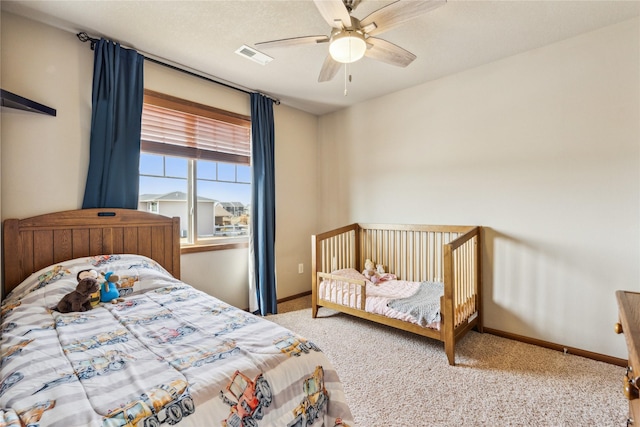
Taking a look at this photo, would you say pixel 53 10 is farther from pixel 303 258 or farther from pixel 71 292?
pixel 303 258

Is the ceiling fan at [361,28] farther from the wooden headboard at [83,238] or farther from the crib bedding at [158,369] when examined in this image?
the wooden headboard at [83,238]

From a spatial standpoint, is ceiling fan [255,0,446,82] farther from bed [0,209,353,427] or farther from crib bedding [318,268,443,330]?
crib bedding [318,268,443,330]

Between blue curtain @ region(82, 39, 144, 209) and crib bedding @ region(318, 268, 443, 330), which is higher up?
blue curtain @ region(82, 39, 144, 209)

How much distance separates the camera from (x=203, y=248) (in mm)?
2885

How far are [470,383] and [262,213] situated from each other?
2332 millimetres

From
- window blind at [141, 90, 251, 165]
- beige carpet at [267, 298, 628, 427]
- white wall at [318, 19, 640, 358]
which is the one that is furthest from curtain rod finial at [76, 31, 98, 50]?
beige carpet at [267, 298, 628, 427]

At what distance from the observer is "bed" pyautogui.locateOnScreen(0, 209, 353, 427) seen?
2.78 feet

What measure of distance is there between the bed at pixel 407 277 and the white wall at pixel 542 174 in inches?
7.3

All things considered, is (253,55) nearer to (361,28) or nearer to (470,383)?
(361,28)

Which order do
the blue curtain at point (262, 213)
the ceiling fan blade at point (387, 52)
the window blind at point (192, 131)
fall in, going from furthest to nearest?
the blue curtain at point (262, 213), the window blind at point (192, 131), the ceiling fan blade at point (387, 52)

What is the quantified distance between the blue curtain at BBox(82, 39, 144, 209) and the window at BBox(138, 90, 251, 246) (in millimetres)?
194

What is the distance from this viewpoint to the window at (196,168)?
2629 mm

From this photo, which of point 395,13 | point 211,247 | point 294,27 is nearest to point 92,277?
point 211,247

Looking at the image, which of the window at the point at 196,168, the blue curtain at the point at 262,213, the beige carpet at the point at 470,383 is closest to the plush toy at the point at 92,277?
the window at the point at 196,168
